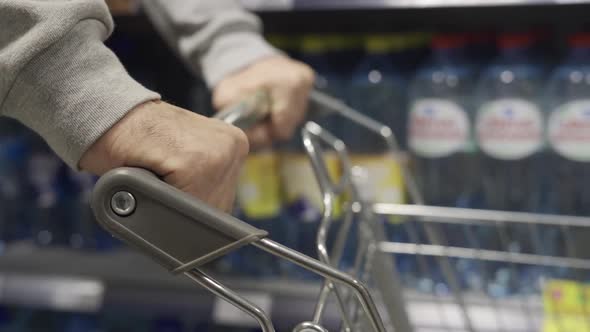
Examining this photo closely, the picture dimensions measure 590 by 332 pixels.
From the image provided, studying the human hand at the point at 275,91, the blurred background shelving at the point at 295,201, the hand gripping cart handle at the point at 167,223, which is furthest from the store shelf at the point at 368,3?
the hand gripping cart handle at the point at 167,223

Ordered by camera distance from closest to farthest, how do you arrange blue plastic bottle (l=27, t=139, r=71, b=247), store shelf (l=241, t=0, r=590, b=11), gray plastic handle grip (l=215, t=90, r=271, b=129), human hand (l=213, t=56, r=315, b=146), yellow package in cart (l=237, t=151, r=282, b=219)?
1. gray plastic handle grip (l=215, t=90, r=271, b=129)
2. human hand (l=213, t=56, r=315, b=146)
3. store shelf (l=241, t=0, r=590, b=11)
4. yellow package in cart (l=237, t=151, r=282, b=219)
5. blue plastic bottle (l=27, t=139, r=71, b=247)

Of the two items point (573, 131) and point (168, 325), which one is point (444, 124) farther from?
point (168, 325)

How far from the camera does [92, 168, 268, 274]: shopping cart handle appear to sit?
44 cm

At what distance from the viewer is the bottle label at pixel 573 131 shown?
1293mm

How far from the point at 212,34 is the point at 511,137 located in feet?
2.23

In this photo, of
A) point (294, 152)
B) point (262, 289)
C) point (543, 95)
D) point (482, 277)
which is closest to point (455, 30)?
point (543, 95)

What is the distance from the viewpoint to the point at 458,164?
58.9 inches

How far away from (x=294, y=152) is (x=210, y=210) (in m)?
1.10

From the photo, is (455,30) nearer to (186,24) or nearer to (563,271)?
(563,271)

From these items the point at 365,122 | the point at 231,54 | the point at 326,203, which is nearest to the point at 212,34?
the point at 231,54

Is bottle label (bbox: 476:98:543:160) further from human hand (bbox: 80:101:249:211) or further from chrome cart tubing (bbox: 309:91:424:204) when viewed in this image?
human hand (bbox: 80:101:249:211)

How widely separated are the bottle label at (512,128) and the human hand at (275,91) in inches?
23.3

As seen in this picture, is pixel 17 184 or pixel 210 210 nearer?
pixel 210 210

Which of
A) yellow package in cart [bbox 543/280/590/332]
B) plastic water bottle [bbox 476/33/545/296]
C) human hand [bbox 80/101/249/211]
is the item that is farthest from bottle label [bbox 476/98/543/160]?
human hand [bbox 80/101/249/211]
